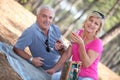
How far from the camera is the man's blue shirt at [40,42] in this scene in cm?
659

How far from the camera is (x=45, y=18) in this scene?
671 centimetres

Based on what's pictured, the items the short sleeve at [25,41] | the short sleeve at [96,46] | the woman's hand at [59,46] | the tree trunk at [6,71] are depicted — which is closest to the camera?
the tree trunk at [6,71]

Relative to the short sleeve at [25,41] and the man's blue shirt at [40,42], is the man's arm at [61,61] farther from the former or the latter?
the short sleeve at [25,41]

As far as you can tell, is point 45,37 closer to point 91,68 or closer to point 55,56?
point 55,56

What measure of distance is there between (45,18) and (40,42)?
0.45 metres

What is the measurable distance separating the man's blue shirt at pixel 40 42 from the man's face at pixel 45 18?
10cm

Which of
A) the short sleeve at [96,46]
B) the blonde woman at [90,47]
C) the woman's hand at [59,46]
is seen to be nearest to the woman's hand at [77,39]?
the blonde woman at [90,47]

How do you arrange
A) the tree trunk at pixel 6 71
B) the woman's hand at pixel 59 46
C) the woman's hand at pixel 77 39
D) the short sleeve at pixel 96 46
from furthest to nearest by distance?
the woman's hand at pixel 59 46, the short sleeve at pixel 96 46, the tree trunk at pixel 6 71, the woman's hand at pixel 77 39

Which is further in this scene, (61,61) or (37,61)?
(61,61)

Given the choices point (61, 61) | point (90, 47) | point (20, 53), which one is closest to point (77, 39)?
point (90, 47)

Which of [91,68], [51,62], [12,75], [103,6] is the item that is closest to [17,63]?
[12,75]

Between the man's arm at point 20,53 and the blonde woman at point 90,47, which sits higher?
the blonde woman at point 90,47

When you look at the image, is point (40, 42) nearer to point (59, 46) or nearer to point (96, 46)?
point (59, 46)

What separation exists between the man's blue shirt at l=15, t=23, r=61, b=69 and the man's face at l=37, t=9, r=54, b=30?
0.10m
